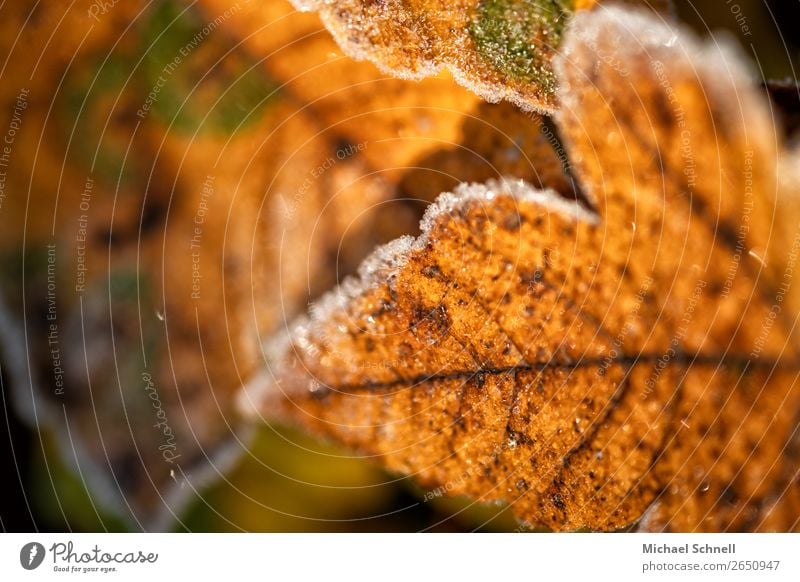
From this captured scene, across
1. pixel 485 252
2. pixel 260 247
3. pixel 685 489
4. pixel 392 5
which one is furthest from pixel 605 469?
pixel 392 5

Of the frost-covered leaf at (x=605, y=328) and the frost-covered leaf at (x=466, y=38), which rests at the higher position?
the frost-covered leaf at (x=466, y=38)

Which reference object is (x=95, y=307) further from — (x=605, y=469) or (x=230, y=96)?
(x=605, y=469)

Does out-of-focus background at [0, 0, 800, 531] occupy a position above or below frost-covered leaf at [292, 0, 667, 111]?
below

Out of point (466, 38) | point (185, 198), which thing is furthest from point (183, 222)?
point (466, 38)
